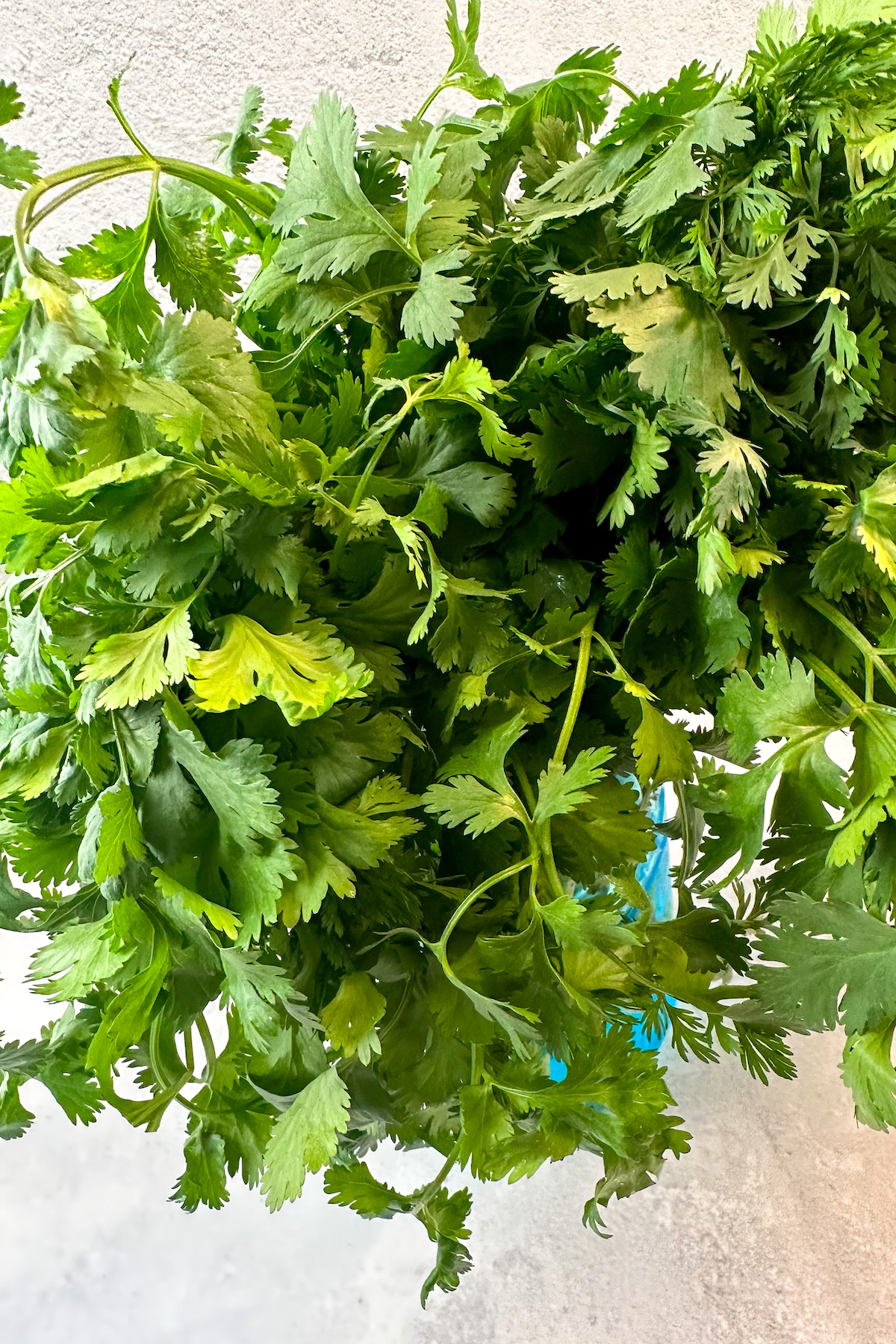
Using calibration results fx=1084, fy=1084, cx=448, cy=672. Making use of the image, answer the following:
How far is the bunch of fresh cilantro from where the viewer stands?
0.33 m

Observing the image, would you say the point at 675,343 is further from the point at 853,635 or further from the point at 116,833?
the point at 116,833

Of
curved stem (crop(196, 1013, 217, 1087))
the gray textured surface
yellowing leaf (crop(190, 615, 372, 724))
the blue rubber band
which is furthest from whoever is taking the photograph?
the gray textured surface

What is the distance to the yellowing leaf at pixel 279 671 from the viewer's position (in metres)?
0.31

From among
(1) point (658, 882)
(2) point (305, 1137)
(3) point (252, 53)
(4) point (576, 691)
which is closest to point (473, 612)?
(4) point (576, 691)

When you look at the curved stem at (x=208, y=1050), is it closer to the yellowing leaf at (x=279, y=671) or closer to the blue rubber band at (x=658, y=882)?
the yellowing leaf at (x=279, y=671)

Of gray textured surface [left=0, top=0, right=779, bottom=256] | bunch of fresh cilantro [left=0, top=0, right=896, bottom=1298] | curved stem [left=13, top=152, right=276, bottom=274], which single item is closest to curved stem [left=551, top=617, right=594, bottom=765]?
bunch of fresh cilantro [left=0, top=0, right=896, bottom=1298]

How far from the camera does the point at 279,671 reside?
A: 1.05 ft

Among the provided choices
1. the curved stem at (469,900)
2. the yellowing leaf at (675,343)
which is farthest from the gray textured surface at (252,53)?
the curved stem at (469,900)

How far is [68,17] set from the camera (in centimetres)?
92

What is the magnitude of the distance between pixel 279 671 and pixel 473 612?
8 centimetres

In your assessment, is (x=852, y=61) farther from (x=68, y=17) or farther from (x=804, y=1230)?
(x=68, y=17)

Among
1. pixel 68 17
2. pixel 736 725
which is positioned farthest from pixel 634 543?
pixel 68 17

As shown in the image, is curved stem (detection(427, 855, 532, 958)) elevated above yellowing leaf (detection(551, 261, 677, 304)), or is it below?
below

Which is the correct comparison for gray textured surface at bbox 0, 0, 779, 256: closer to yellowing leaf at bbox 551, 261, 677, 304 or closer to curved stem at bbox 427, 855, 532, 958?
yellowing leaf at bbox 551, 261, 677, 304
